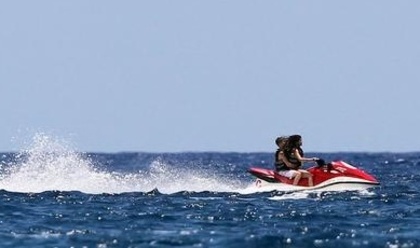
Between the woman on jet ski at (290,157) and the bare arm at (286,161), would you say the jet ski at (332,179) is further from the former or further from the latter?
the bare arm at (286,161)

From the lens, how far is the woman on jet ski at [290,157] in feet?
101

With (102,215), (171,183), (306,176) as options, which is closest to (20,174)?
(171,183)

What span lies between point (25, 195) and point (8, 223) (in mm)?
7783

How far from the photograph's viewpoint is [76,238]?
805 inches

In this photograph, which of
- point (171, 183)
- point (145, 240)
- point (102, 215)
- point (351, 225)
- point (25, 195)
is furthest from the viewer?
point (171, 183)

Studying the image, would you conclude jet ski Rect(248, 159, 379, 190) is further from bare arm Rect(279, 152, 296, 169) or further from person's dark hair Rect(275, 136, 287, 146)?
person's dark hair Rect(275, 136, 287, 146)

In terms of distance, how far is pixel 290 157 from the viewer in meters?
31.0

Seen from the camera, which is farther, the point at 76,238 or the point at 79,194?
the point at 79,194

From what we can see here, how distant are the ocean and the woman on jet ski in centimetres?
54

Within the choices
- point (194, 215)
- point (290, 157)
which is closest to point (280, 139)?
point (290, 157)

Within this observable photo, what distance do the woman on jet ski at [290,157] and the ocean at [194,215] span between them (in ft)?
1.76

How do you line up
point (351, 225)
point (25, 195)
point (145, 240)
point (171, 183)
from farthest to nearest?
point (171, 183) < point (25, 195) < point (351, 225) < point (145, 240)

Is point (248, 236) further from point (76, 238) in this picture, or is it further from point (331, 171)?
point (331, 171)

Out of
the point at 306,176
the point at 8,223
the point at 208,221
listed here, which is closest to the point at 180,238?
the point at 208,221
